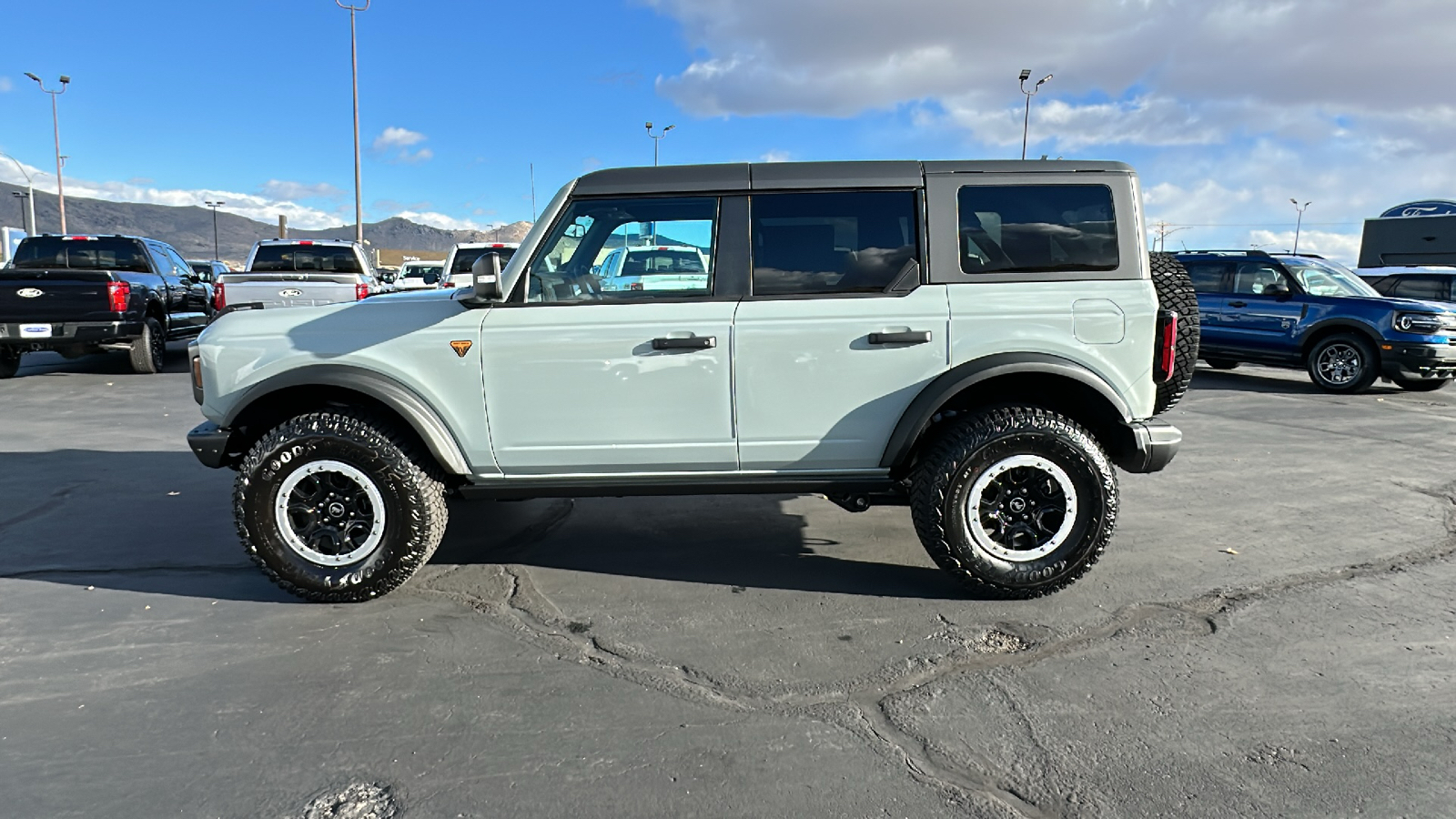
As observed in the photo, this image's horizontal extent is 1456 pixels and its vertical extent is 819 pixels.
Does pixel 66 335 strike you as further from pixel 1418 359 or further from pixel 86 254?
pixel 1418 359

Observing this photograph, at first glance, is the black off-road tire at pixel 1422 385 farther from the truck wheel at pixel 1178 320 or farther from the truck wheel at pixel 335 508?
the truck wheel at pixel 335 508

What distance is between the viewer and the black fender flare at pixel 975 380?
3.94 metres

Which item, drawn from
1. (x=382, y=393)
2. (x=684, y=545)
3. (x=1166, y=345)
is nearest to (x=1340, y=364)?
(x=1166, y=345)

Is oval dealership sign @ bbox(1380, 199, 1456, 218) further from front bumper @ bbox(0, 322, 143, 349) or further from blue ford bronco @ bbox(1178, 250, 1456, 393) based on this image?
front bumper @ bbox(0, 322, 143, 349)

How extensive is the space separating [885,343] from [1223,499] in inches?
127

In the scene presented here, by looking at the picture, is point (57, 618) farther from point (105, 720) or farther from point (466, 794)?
point (466, 794)

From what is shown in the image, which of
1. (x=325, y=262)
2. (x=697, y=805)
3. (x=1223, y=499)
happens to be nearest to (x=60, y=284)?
(x=325, y=262)

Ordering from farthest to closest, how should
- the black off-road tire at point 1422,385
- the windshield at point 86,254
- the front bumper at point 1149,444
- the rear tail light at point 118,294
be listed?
the windshield at point 86,254 → the black off-road tire at point 1422,385 → the rear tail light at point 118,294 → the front bumper at point 1149,444

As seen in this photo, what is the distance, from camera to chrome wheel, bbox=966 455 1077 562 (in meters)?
3.99

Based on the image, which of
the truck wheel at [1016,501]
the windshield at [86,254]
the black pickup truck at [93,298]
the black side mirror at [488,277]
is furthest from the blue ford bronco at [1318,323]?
the windshield at [86,254]

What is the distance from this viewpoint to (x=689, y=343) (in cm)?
397

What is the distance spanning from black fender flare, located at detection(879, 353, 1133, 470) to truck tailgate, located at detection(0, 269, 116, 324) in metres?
11.3

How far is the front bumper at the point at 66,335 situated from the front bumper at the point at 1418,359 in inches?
625

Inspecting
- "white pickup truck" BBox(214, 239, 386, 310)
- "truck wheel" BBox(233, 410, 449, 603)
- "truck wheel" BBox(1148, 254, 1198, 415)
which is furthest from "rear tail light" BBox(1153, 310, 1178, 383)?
"white pickup truck" BBox(214, 239, 386, 310)
